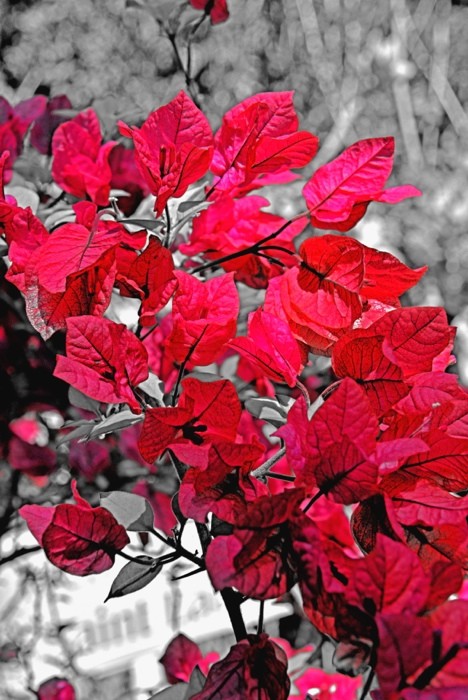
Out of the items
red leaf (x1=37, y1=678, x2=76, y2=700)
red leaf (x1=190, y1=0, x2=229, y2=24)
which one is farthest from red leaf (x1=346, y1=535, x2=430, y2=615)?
red leaf (x1=190, y1=0, x2=229, y2=24)

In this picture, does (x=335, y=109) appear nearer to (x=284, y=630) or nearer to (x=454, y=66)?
(x=454, y=66)

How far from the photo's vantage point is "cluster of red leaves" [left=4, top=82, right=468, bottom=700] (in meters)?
0.25

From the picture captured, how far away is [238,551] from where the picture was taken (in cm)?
26

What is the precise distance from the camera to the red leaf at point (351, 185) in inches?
15.4

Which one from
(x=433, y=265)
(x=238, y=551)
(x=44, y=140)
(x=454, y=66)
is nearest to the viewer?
(x=238, y=551)

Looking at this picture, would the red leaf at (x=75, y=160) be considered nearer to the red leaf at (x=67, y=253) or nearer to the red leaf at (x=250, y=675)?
the red leaf at (x=67, y=253)

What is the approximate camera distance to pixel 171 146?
368 mm

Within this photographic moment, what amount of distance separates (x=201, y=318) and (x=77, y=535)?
0.38 feet

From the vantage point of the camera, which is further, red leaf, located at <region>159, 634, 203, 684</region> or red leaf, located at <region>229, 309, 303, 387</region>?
red leaf, located at <region>159, 634, 203, 684</region>

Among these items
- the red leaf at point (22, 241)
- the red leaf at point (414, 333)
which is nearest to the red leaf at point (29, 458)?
the red leaf at point (22, 241)

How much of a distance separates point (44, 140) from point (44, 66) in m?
0.62

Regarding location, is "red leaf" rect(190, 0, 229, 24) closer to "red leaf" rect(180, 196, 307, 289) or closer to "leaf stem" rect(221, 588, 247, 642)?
"red leaf" rect(180, 196, 307, 289)

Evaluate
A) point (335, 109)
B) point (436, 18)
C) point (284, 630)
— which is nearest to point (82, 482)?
point (284, 630)

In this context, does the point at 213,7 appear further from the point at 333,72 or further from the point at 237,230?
the point at 333,72
